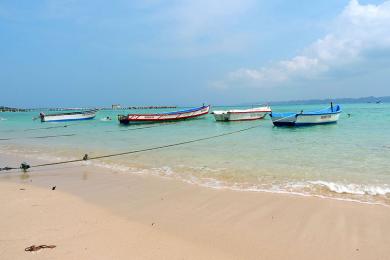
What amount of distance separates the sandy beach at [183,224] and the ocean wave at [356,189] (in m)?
0.85

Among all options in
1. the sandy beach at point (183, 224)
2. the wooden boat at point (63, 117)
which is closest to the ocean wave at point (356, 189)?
the sandy beach at point (183, 224)

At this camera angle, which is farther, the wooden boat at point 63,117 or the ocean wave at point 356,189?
the wooden boat at point 63,117

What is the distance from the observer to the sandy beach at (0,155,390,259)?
151 inches

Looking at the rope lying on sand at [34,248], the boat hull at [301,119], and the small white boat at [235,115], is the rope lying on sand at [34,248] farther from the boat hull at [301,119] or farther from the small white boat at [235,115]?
the small white boat at [235,115]

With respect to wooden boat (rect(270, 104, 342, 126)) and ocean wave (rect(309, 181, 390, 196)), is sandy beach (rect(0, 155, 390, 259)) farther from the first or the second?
wooden boat (rect(270, 104, 342, 126))

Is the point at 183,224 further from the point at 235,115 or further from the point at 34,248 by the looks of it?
the point at 235,115

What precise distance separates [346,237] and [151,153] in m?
9.35

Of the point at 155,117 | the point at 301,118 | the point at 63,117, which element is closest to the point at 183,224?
the point at 301,118

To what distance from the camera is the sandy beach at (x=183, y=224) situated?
3842mm

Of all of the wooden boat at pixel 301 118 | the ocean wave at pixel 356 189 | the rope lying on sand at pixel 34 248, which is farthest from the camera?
the wooden boat at pixel 301 118

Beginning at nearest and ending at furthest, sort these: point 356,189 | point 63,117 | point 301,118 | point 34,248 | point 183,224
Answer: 1. point 34,248
2. point 183,224
3. point 356,189
4. point 301,118
5. point 63,117

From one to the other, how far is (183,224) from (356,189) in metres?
3.97

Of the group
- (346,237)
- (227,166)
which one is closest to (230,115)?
(227,166)

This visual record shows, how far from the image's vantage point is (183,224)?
191 inches
